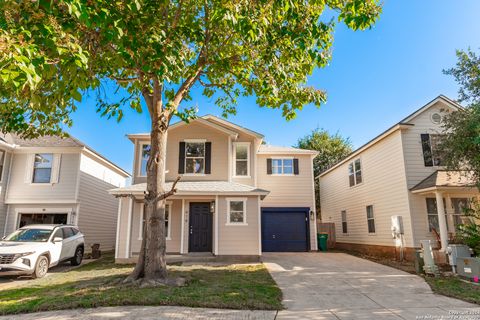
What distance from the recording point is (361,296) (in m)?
6.88

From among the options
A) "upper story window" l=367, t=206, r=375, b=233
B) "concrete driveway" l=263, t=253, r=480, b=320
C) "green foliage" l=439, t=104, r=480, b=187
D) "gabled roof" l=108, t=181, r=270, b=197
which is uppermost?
"green foliage" l=439, t=104, r=480, b=187

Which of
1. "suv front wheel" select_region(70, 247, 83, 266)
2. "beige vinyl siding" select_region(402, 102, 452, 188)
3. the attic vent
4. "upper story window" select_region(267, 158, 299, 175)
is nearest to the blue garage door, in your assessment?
"upper story window" select_region(267, 158, 299, 175)

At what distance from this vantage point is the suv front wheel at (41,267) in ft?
31.4

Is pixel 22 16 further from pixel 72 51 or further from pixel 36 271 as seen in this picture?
pixel 36 271

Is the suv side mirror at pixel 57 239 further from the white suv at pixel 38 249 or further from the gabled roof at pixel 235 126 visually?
the gabled roof at pixel 235 126

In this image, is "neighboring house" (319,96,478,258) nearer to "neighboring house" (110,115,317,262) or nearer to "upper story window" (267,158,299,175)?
"neighboring house" (110,115,317,262)

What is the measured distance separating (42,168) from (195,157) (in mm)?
7902

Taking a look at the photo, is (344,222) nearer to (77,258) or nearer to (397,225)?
(397,225)

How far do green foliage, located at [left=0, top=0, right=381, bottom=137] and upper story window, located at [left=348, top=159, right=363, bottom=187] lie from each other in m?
9.22

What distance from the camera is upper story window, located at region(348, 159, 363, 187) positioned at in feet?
56.0

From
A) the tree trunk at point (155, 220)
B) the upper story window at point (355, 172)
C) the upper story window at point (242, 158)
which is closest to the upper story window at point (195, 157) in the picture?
the upper story window at point (242, 158)

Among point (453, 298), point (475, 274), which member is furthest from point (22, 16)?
point (475, 274)

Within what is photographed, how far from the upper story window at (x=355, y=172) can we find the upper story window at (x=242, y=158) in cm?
659

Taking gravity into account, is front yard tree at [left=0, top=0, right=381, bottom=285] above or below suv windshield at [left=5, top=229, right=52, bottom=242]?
above
